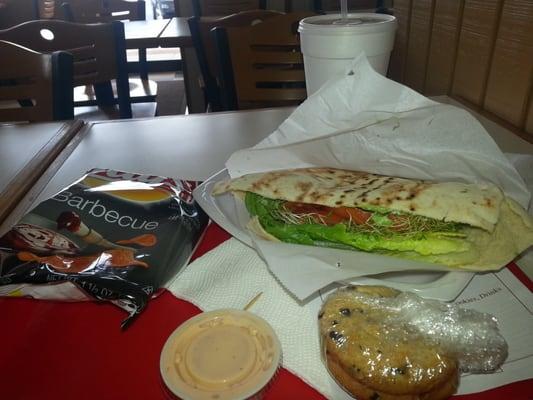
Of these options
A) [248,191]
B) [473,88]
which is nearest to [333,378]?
[248,191]

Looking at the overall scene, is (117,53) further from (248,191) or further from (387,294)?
(387,294)

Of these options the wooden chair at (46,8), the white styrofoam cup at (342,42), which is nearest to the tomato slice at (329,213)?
the white styrofoam cup at (342,42)

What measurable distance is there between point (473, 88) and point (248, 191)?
2.67 ft

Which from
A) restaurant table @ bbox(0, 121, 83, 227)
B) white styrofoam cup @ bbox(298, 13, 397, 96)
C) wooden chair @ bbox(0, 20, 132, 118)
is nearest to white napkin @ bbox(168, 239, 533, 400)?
restaurant table @ bbox(0, 121, 83, 227)

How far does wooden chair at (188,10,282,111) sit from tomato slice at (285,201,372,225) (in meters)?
1.57

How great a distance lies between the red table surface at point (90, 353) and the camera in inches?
20.1

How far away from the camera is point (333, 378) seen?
0.51m

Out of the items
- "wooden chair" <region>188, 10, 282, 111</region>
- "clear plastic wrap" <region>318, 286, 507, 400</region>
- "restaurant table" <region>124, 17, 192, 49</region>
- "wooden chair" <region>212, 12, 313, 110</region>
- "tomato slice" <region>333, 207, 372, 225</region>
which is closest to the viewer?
"clear plastic wrap" <region>318, 286, 507, 400</region>

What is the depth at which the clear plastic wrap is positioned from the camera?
470 millimetres

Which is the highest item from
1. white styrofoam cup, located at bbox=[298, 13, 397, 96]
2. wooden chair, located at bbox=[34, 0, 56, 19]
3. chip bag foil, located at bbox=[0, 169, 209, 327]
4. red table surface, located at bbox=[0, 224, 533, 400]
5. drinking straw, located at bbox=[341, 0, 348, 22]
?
drinking straw, located at bbox=[341, 0, 348, 22]

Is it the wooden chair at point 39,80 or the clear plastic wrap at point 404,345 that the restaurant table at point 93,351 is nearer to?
the clear plastic wrap at point 404,345

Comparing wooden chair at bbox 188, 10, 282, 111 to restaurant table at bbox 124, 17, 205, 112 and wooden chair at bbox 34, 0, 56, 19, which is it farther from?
wooden chair at bbox 34, 0, 56, 19

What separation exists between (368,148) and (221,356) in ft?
1.79

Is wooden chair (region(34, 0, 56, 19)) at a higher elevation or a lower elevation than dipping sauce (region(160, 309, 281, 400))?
higher
